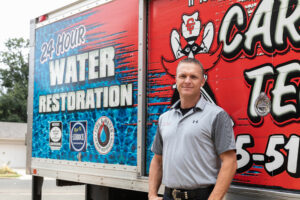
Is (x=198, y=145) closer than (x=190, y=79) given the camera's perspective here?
Yes

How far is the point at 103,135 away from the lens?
4297 mm

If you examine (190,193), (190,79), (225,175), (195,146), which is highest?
(190,79)

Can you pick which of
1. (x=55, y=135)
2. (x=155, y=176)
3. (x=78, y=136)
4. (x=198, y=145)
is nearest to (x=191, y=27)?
(x=198, y=145)

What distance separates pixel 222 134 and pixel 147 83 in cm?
125

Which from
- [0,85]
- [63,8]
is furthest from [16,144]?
[63,8]

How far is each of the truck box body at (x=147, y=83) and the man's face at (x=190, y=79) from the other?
0.91 feet

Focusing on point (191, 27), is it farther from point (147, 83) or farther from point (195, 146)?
point (195, 146)

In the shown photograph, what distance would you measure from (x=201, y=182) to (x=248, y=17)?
3.89 ft

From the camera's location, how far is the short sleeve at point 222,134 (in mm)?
2701

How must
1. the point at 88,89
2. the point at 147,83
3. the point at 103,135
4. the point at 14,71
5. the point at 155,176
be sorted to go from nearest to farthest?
the point at 155,176, the point at 147,83, the point at 103,135, the point at 88,89, the point at 14,71

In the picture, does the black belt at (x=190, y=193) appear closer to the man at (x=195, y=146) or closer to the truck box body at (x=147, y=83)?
the man at (x=195, y=146)

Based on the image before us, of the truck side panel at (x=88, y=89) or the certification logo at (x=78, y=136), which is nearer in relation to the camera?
the truck side panel at (x=88, y=89)

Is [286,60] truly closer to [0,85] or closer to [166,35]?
[166,35]

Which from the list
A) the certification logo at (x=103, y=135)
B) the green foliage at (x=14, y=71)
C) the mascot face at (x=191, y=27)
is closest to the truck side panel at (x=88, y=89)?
the certification logo at (x=103, y=135)
